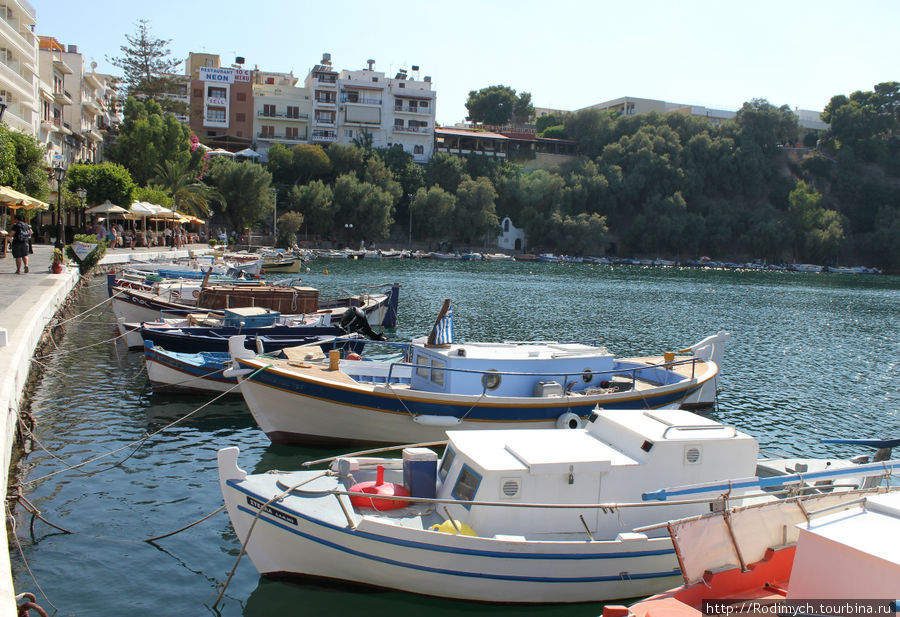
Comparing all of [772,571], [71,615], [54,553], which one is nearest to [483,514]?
[772,571]

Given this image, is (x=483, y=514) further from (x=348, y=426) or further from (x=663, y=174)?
(x=663, y=174)

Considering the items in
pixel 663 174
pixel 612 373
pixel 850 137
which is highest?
pixel 850 137

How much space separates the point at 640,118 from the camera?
115 m

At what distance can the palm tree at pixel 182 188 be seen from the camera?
62688 millimetres

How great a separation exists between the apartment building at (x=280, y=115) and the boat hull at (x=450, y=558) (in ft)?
298

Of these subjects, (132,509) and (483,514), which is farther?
(132,509)

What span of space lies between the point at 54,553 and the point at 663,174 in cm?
10898

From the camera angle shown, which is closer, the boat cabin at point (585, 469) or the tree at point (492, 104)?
the boat cabin at point (585, 469)

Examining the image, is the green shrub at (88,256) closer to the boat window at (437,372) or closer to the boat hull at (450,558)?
the boat window at (437,372)

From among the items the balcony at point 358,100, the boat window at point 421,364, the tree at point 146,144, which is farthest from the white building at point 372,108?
the boat window at point 421,364

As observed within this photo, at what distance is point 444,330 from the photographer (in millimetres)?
14000

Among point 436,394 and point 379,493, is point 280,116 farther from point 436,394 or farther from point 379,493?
point 379,493

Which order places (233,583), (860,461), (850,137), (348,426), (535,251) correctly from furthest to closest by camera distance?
1. (850,137)
2. (535,251)
3. (348,426)
4. (860,461)
5. (233,583)

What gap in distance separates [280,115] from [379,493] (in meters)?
94.1
